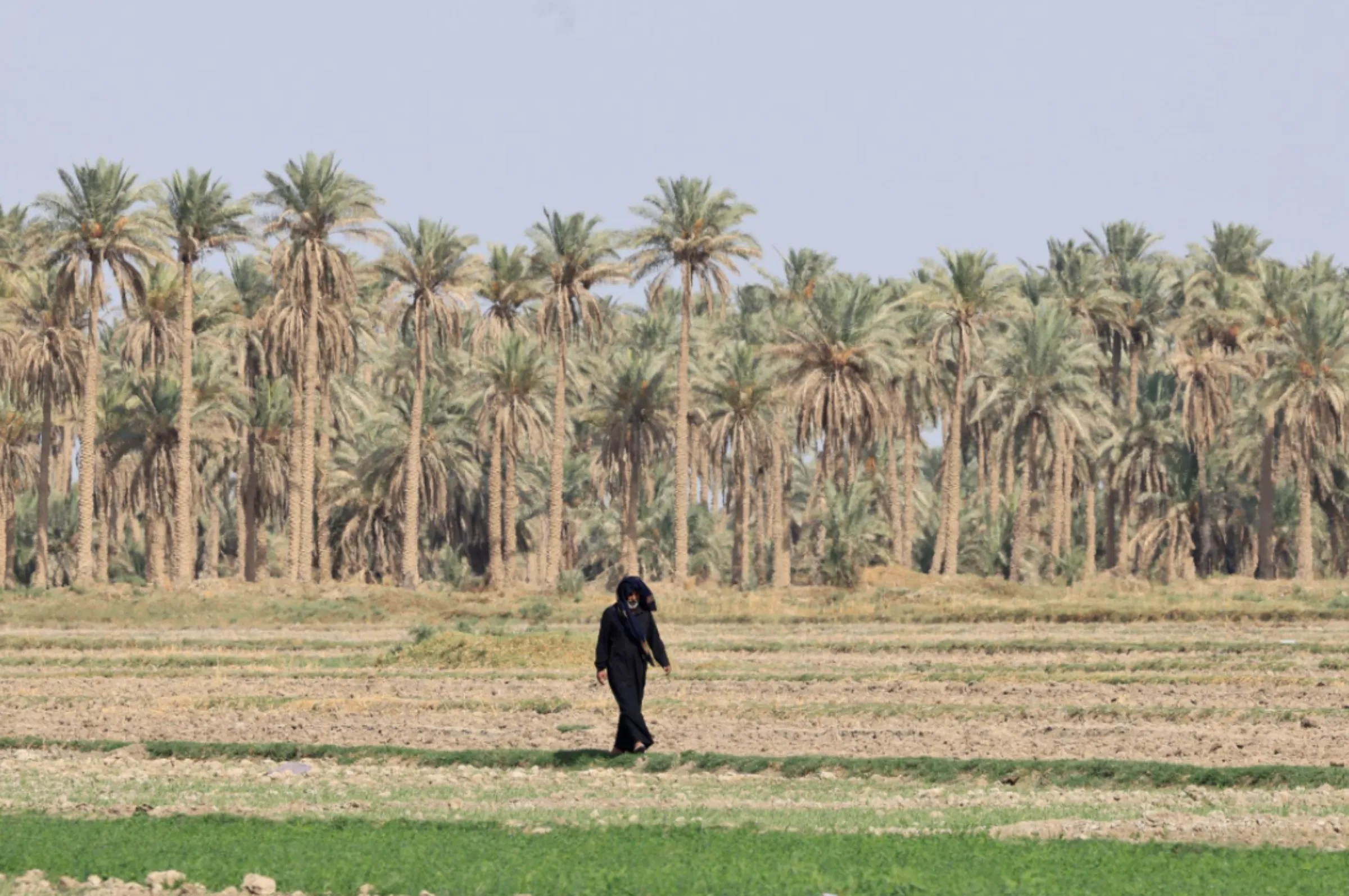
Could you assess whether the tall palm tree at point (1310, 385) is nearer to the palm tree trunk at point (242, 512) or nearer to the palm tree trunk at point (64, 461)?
the palm tree trunk at point (242, 512)

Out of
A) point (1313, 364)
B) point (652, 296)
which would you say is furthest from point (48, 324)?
point (1313, 364)

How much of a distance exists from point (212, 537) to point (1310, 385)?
48.1 metres

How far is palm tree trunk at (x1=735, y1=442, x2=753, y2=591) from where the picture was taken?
72125mm

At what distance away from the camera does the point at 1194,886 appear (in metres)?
10.9

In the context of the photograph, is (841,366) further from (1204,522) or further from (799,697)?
(799,697)

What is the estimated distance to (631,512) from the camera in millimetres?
72750

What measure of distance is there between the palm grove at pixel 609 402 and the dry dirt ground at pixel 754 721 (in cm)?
2704

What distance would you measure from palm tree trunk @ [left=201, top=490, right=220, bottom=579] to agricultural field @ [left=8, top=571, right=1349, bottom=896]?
45355mm

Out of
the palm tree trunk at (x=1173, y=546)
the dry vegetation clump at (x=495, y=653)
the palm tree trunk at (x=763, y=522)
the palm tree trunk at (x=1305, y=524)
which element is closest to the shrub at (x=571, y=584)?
the palm tree trunk at (x=763, y=522)

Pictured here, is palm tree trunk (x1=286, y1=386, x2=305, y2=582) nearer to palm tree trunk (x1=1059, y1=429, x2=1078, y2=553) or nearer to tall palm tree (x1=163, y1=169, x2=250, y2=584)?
tall palm tree (x1=163, y1=169, x2=250, y2=584)

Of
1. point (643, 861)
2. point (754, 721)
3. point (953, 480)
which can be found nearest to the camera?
point (643, 861)

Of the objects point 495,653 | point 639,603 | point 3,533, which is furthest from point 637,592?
point 3,533

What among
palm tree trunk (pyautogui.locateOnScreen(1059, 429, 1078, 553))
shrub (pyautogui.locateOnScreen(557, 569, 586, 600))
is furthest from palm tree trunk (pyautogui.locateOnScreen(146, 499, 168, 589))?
palm tree trunk (pyautogui.locateOnScreen(1059, 429, 1078, 553))

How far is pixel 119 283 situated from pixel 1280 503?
47191mm
